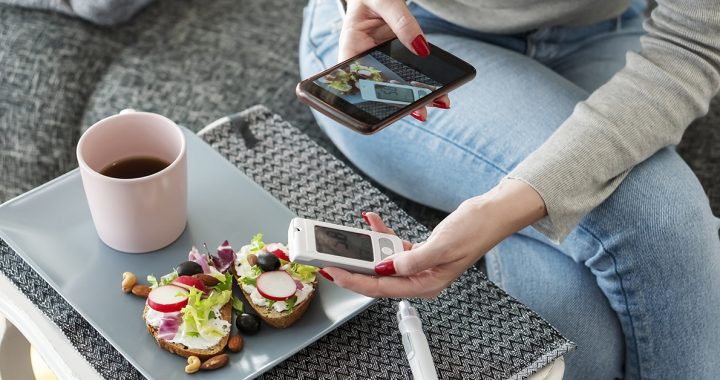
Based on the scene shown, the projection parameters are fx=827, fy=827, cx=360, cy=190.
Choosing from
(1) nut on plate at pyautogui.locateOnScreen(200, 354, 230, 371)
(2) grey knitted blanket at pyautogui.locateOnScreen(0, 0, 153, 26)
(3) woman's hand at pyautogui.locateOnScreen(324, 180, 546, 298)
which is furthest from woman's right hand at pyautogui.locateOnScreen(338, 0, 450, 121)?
(2) grey knitted blanket at pyautogui.locateOnScreen(0, 0, 153, 26)

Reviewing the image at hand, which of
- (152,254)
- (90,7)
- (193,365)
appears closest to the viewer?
(193,365)

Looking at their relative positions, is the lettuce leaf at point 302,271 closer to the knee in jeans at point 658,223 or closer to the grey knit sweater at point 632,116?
the grey knit sweater at point 632,116

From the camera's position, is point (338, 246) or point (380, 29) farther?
point (380, 29)

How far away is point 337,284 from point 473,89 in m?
0.43

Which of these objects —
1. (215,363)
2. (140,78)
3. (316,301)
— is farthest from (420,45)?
(140,78)

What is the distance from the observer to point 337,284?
2.57ft

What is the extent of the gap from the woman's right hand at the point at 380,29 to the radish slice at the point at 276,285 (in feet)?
0.77

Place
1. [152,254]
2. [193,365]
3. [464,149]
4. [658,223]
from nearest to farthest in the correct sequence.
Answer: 1. [193,365]
2. [152,254]
3. [658,223]
4. [464,149]

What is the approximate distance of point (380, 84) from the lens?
869 millimetres

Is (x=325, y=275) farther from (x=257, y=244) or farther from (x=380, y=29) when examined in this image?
(x=380, y=29)

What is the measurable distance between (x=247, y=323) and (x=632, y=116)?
20.8 inches

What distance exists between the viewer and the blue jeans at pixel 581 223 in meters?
0.97

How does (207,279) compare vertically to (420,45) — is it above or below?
below

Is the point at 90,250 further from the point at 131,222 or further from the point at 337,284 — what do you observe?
the point at 337,284
